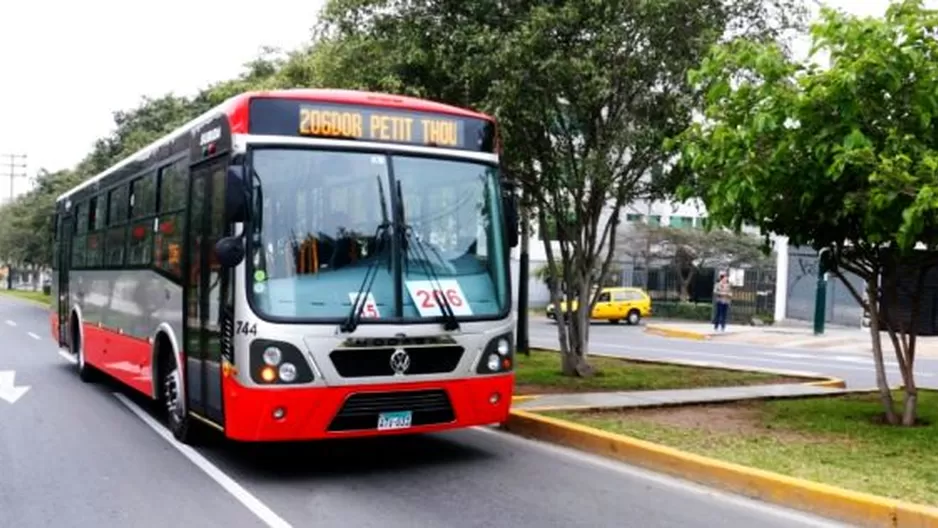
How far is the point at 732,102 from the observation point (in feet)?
31.7

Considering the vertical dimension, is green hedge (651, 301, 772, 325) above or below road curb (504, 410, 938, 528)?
above

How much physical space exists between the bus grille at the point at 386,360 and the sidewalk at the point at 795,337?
→ 19519 millimetres

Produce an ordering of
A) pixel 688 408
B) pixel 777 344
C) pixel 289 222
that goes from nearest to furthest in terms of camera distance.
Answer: pixel 289 222 → pixel 688 408 → pixel 777 344

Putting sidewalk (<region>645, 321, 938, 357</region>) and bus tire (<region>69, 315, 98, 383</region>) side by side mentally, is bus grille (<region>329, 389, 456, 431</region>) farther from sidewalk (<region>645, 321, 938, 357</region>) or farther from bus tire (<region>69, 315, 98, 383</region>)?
sidewalk (<region>645, 321, 938, 357</region>)

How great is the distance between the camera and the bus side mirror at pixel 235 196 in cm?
707

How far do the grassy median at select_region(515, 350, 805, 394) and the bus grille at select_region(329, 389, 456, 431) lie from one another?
16.4ft

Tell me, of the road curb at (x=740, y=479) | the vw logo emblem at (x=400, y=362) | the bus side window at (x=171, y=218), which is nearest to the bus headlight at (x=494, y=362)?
the vw logo emblem at (x=400, y=362)

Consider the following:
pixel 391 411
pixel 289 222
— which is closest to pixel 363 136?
pixel 289 222

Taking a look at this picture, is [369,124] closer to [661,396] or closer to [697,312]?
[661,396]

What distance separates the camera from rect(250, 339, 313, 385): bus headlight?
7129mm

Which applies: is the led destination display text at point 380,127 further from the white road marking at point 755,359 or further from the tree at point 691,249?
the tree at point 691,249

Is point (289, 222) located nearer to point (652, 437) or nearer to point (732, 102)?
point (652, 437)

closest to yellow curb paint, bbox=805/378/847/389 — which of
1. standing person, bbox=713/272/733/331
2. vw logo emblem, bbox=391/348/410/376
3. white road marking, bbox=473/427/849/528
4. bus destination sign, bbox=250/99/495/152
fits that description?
white road marking, bbox=473/427/849/528

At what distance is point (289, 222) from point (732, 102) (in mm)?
4883
